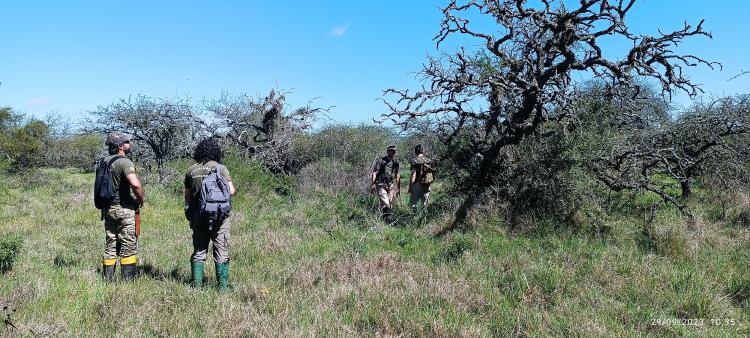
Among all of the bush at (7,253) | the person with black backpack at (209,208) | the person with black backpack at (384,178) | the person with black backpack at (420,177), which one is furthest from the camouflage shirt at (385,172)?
the bush at (7,253)

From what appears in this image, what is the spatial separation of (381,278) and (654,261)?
10.0ft

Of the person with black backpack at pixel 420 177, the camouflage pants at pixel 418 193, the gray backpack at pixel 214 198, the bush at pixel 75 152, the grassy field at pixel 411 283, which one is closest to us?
the grassy field at pixel 411 283

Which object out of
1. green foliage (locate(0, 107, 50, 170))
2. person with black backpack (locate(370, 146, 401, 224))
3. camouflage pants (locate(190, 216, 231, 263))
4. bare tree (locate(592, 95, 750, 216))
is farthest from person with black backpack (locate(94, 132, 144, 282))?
green foliage (locate(0, 107, 50, 170))

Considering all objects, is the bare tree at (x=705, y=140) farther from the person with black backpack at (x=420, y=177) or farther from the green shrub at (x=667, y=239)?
the person with black backpack at (x=420, y=177)

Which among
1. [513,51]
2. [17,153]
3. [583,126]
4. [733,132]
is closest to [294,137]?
[513,51]

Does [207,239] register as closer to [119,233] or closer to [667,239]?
[119,233]

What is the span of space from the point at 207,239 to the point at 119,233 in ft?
3.45

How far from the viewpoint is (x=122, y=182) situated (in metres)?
5.22

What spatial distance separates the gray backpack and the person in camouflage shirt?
2.99 ft

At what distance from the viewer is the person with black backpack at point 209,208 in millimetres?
4781

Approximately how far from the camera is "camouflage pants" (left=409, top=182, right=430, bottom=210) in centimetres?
1005

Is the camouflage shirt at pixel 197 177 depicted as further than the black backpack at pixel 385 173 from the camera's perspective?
No

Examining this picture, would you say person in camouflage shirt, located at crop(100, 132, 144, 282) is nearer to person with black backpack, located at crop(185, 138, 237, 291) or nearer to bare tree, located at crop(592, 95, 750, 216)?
person with black backpack, located at crop(185, 138, 237, 291)

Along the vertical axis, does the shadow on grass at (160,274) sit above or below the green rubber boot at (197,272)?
below
